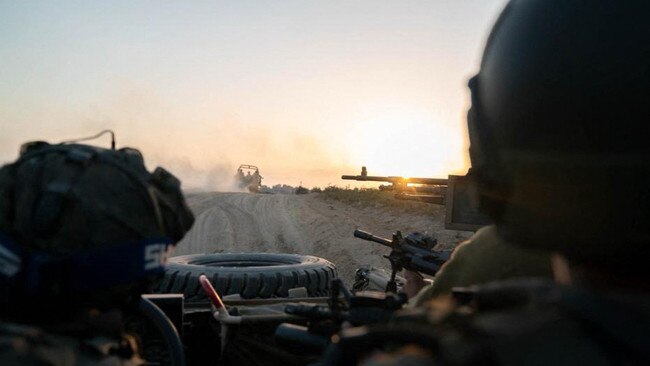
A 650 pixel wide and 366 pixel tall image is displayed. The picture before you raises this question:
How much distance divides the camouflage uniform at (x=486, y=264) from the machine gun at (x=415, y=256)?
2.07 m

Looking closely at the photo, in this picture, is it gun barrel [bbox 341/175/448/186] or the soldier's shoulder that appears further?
gun barrel [bbox 341/175/448/186]

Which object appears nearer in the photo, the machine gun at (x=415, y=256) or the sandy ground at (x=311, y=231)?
the machine gun at (x=415, y=256)

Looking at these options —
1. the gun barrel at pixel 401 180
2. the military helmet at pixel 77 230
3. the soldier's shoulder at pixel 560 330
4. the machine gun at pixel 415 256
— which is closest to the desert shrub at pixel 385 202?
the gun barrel at pixel 401 180

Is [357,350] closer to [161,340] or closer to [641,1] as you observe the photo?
[641,1]

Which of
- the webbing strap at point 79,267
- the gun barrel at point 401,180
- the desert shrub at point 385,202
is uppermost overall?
the gun barrel at point 401,180

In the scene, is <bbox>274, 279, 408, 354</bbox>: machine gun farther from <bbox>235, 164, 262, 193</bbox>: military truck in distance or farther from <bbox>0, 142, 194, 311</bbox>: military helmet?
<bbox>235, 164, 262, 193</bbox>: military truck in distance

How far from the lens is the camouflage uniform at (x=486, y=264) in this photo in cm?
238

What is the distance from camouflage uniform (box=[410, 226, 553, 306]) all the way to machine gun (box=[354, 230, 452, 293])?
6.79ft

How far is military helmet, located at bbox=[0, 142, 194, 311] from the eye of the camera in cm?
142

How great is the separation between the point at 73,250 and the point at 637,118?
47.1 inches

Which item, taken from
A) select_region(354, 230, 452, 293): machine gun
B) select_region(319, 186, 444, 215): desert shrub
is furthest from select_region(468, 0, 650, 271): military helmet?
select_region(319, 186, 444, 215): desert shrub

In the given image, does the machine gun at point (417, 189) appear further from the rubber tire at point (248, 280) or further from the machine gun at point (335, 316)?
the machine gun at point (335, 316)

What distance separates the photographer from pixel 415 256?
488 centimetres

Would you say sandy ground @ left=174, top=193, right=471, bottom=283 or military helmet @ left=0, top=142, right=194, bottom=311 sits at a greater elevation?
military helmet @ left=0, top=142, right=194, bottom=311
